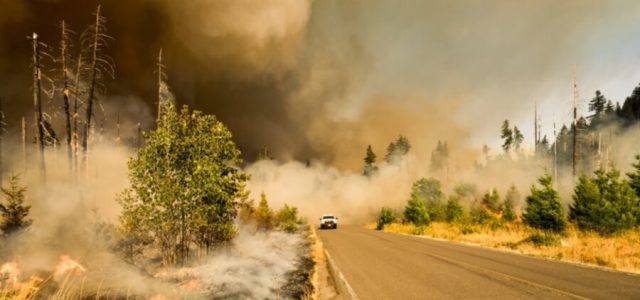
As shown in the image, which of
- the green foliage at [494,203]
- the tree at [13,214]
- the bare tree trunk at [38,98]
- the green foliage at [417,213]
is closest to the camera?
the tree at [13,214]

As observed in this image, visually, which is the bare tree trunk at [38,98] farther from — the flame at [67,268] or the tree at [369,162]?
the tree at [369,162]

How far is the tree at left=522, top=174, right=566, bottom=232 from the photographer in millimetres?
25453

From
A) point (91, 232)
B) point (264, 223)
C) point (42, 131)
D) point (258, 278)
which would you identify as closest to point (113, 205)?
point (264, 223)

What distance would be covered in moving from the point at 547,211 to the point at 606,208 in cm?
334

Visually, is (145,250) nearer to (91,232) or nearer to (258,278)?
(91,232)

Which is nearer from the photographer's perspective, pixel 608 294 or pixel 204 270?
pixel 608 294

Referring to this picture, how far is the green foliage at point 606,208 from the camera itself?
81.1 ft

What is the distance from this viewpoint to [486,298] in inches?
344

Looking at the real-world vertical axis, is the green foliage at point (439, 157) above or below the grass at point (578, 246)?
above

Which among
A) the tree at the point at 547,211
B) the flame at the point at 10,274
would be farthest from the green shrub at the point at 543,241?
the flame at the point at 10,274

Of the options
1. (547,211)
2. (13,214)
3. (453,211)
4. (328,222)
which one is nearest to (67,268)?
(13,214)

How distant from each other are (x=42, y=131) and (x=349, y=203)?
84412 mm

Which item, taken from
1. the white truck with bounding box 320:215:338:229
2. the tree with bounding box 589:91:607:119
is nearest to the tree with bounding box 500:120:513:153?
the tree with bounding box 589:91:607:119

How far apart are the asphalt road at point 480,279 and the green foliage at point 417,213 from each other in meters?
30.6
